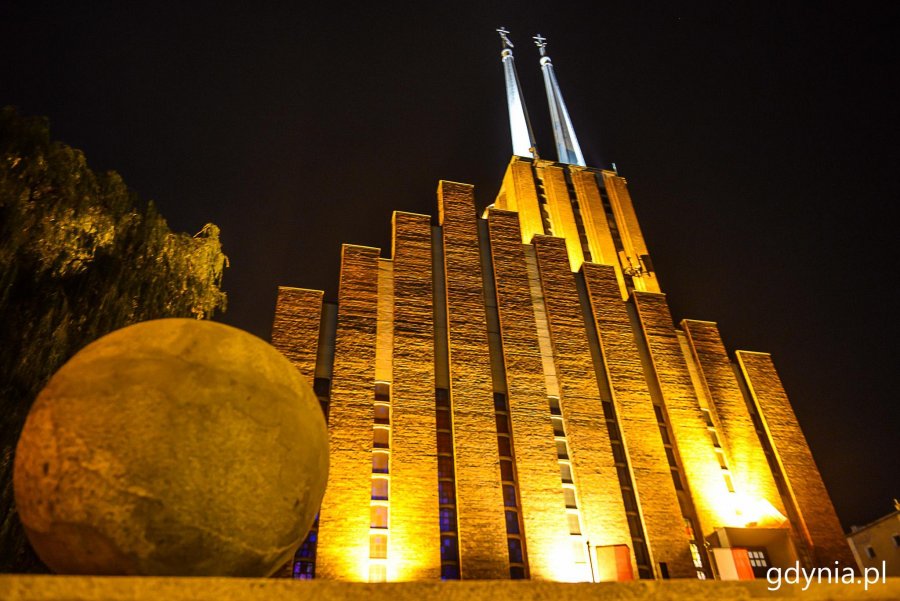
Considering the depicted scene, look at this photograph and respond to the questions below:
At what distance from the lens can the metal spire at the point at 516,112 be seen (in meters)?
40.2

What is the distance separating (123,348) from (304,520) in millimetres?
1550

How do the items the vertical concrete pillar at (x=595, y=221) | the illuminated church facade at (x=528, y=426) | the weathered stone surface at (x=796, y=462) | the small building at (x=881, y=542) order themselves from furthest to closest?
1. the small building at (x=881, y=542)
2. the vertical concrete pillar at (x=595, y=221)
3. the weathered stone surface at (x=796, y=462)
4. the illuminated church facade at (x=528, y=426)

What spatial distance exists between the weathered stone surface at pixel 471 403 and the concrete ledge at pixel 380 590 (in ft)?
43.7

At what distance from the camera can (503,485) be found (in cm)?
1798

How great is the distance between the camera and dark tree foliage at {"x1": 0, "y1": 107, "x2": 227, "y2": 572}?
9273 mm

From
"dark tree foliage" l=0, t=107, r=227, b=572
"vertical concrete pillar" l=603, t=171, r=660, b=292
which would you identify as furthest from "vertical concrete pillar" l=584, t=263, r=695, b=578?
"dark tree foliage" l=0, t=107, r=227, b=572

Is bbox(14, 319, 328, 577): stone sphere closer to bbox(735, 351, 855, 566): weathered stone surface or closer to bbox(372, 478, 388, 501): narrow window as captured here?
bbox(372, 478, 388, 501): narrow window

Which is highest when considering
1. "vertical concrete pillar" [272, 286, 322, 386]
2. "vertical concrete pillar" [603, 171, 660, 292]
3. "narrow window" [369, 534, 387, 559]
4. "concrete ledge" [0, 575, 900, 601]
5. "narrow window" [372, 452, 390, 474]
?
"vertical concrete pillar" [603, 171, 660, 292]

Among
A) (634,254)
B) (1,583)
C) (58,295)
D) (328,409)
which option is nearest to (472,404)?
(328,409)

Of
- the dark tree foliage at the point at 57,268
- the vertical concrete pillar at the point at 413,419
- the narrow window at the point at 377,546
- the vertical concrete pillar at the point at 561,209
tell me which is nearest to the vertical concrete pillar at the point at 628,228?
the vertical concrete pillar at the point at 561,209

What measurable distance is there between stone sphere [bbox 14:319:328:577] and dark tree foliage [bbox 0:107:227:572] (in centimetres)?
731

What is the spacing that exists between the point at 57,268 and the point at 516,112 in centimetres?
3889

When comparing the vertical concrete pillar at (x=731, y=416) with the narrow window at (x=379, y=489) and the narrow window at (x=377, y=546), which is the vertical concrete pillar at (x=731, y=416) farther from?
the narrow window at (x=377, y=546)

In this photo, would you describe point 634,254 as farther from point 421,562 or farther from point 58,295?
point 58,295
